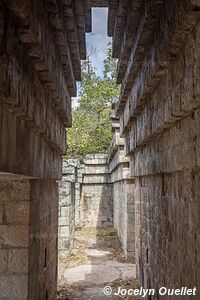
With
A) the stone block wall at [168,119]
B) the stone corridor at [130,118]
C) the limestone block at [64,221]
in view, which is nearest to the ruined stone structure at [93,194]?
the limestone block at [64,221]

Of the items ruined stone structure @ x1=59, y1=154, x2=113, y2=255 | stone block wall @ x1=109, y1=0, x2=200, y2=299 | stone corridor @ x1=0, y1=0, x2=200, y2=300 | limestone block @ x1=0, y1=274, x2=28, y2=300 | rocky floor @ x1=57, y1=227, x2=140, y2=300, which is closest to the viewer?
stone corridor @ x1=0, y1=0, x2=200, y2=300

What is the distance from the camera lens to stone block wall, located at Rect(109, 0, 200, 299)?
7.30 ft

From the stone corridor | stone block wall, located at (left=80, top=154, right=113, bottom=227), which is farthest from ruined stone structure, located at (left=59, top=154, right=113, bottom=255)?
the stone corridor

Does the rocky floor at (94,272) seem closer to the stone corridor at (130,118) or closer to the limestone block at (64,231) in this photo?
the limestone block at (64,231)

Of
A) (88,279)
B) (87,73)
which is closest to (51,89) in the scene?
(88,279)

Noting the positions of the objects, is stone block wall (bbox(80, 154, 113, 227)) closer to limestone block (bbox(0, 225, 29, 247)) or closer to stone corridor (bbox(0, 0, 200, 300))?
stone corridor (bbox(0, 0, 200, 300))

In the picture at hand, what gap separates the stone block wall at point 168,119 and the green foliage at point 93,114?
1143 cm

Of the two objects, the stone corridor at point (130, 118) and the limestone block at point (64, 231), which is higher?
the stone corridor at point (130, 118)

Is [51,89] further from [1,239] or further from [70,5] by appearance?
[1,239]

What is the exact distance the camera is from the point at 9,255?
11.3ft

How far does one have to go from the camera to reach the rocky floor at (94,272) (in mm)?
6422

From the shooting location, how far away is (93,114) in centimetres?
1934

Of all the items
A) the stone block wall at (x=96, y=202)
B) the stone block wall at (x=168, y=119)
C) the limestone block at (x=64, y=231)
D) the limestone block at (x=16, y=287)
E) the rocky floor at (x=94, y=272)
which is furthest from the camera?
the stone block wall at (x=96, y=202)

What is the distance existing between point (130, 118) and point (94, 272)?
4.59m
